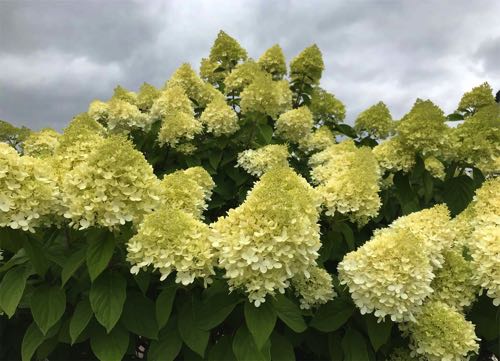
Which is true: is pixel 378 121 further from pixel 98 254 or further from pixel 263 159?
pixel 98 254

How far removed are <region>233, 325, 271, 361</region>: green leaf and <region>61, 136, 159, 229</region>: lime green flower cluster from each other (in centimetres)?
81

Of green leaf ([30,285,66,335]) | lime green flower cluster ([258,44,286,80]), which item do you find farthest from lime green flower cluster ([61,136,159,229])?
lime green flower cluster ([258,44,286,80])

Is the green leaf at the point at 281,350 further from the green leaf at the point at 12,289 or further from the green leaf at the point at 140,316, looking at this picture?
the green leaf at the point at 12,289

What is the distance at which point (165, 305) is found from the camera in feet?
7.41

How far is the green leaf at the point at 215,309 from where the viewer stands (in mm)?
2225

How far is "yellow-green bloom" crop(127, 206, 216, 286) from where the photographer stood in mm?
2174

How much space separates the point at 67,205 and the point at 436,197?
3523mm

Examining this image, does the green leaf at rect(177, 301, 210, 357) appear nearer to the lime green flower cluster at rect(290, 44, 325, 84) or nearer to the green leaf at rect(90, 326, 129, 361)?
the green leaf at rect(90, 326, 129, 361)

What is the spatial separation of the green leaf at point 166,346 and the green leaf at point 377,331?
3.42 ft

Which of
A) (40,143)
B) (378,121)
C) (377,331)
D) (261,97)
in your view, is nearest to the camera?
(377,331)

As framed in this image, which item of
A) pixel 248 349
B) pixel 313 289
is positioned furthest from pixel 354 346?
→ pixel 248 349

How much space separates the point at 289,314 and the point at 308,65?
4.26 meters

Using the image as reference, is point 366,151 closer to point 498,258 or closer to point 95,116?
point 498,258

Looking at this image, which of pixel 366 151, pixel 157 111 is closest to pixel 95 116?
pixel 157 111
